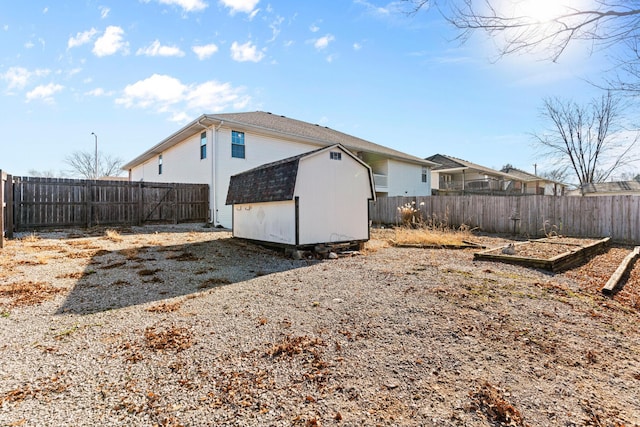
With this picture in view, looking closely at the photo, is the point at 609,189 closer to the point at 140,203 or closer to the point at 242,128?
the point at 242,128

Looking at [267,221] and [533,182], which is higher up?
[533,182]

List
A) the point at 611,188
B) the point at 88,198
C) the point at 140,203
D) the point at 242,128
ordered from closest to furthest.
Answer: the point at 88,198
the point at 140,203
the point at 242,128
the point at 611,188

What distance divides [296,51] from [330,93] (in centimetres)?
331

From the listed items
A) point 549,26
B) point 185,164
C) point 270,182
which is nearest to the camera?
point 549,26

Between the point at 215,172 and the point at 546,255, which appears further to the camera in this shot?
the point at 215,172

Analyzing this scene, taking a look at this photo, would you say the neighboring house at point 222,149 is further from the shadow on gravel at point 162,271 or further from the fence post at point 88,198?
the shadow on gravel at point 162,271

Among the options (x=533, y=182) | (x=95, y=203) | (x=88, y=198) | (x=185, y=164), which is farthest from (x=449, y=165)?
(x=88, y=198)

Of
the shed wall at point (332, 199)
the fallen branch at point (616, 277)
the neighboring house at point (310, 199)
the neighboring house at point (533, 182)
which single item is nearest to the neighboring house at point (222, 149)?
the neighboring house at point (310, 199)

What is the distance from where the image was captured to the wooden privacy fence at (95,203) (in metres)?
10.1

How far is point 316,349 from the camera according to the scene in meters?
2.54

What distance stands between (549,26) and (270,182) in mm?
5822

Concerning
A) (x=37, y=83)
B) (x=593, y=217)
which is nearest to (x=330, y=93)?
(x=593, y=217)

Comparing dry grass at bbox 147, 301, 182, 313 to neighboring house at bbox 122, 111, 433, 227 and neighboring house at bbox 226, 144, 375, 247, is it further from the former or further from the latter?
neighboring house at bbox 122, 111, 433, 227

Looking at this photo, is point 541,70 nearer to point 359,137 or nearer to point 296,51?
point 296,51
